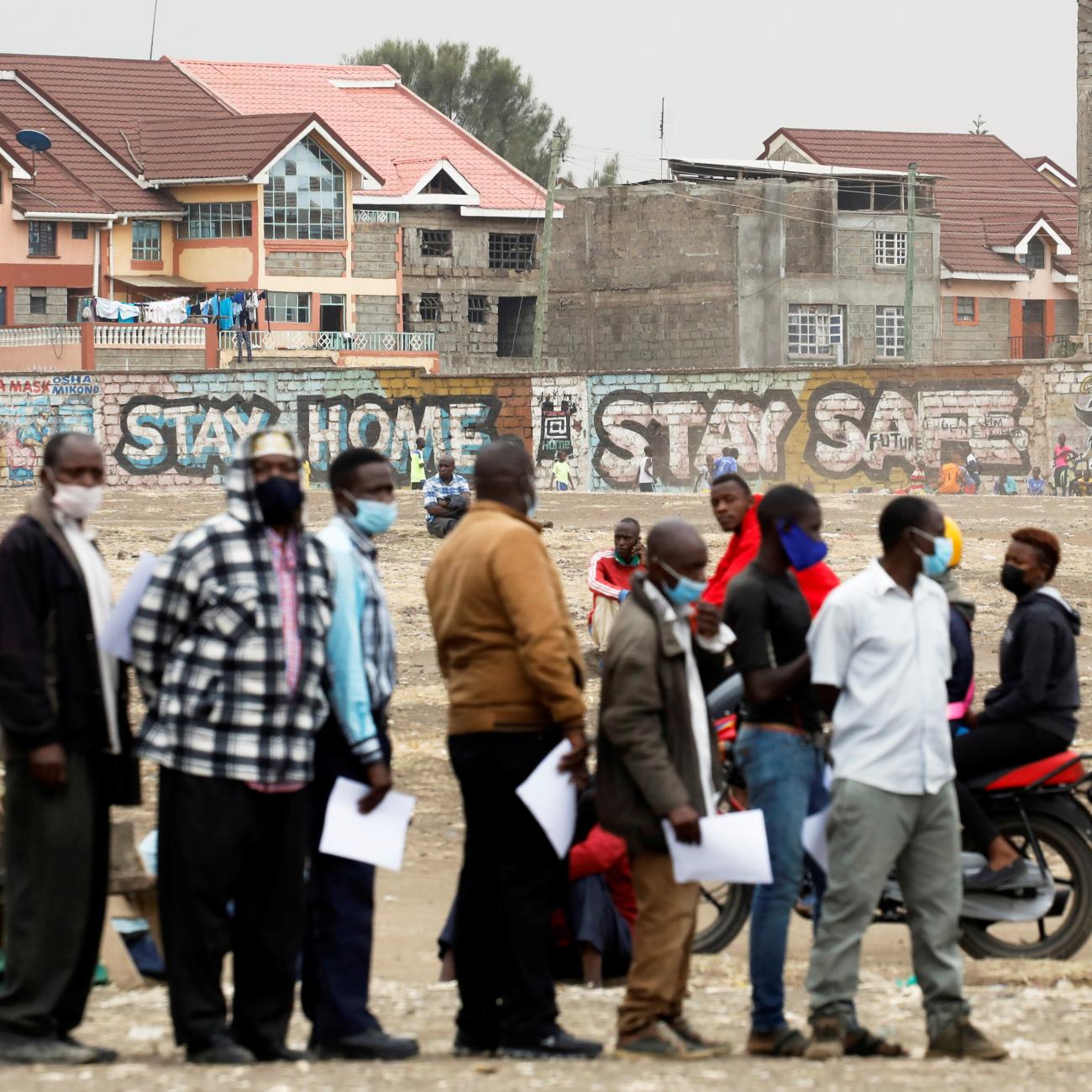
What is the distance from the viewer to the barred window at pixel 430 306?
59188mm

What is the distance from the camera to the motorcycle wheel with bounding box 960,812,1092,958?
23.5ft

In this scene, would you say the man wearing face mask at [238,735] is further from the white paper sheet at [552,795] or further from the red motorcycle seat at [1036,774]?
the red motorcycle seat at [1036,774]

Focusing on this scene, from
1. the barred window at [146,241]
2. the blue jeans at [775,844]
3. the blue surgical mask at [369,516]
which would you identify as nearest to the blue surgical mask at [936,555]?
the blue jeans at [775,844]

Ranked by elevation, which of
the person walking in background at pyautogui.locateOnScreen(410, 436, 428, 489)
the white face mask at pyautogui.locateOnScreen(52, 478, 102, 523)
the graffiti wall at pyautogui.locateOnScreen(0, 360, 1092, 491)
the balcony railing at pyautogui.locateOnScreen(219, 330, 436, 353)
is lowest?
the white face mask at pyautogui.locateOnScreen(52, 478, 102, 523)

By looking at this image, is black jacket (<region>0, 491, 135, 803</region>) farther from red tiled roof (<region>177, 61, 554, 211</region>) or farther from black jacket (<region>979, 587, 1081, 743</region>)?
red tiled roof (<region>177, 61, 554, 211</region>)

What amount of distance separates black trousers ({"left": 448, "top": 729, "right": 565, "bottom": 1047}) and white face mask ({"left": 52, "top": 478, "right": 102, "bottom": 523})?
3.93 ft

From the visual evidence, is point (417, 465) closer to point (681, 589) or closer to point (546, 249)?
point (546, 249)

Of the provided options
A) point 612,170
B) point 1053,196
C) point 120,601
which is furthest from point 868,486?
point 612,170

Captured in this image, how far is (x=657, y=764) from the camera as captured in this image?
215 inches

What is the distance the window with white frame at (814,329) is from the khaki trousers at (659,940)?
5113cm

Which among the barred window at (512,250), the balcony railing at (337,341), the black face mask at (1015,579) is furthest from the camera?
the barred window at (512,250)

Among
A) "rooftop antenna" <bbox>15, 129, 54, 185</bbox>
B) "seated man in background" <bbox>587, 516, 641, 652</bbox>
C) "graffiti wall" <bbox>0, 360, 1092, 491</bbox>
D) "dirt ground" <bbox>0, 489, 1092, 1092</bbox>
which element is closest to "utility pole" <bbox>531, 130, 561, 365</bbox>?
"graffiti wall" <bbox>0, 360, 1092, 491</bbox>

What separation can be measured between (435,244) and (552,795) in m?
54.6

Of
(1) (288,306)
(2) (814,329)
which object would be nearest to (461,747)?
(1) (288,306)
